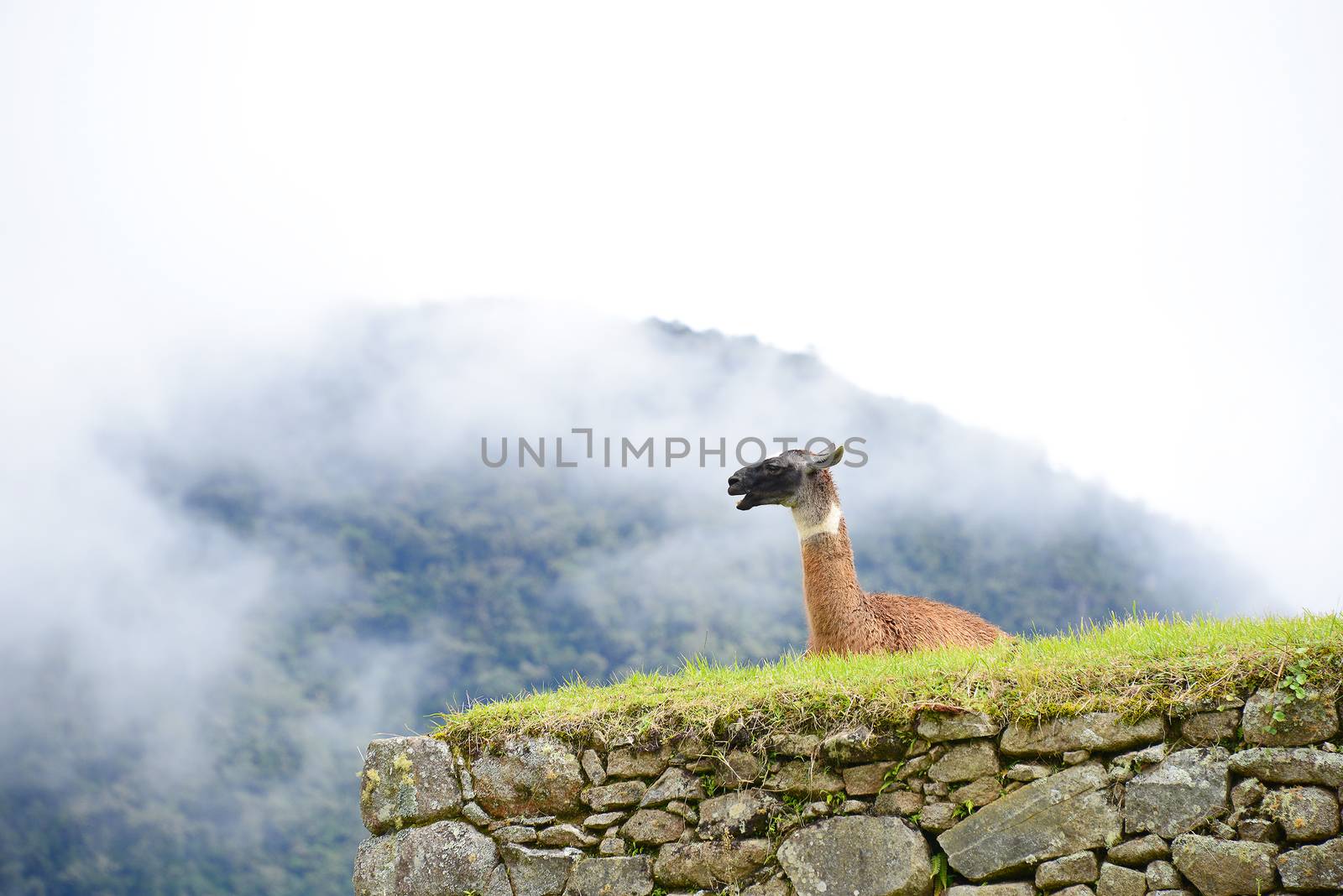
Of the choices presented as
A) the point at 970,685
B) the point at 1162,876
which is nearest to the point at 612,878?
the point at 970,685

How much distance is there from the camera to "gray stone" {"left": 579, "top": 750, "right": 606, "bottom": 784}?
537 centimetres

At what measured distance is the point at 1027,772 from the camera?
4723mm

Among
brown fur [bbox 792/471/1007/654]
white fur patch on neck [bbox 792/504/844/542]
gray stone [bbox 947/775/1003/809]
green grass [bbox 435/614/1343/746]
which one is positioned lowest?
gray stone [bbox 947/775/1003/809]

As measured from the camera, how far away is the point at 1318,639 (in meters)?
4.60

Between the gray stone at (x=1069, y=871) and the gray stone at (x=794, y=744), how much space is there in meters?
1.07

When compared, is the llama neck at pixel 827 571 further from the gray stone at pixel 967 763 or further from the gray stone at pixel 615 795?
the gray stone at pixel 967 763

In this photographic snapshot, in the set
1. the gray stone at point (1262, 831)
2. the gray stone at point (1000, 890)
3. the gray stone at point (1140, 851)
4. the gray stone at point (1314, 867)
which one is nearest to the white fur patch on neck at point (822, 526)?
the gray stone at point (1000, 890)

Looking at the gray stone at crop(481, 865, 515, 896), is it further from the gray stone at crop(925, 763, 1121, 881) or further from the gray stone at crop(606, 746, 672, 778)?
the gray stone at crop(925, 763, 1121, 881)

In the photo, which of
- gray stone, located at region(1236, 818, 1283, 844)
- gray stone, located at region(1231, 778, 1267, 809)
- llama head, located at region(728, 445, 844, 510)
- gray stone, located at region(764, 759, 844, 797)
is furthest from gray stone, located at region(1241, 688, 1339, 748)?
llama head, located at region(728, 445, 844, 510)

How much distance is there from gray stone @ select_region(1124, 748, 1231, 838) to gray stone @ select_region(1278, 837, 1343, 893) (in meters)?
0.28

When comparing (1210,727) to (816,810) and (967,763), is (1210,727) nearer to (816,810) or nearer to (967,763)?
(967,763)

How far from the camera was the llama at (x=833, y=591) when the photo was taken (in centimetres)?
801

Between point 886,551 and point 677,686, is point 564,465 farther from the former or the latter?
point 677,686

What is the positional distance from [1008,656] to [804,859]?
1.47m
